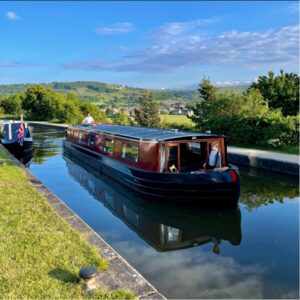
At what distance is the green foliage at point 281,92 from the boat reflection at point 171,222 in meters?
22.4

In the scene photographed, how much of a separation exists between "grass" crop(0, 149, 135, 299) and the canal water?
105cm

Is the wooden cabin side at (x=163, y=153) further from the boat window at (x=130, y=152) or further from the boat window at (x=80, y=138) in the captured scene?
the boat window at (x=80, y=138)

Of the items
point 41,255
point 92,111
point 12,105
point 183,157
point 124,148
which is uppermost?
point 12,105

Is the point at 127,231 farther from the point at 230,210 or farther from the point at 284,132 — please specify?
the point at 284,132

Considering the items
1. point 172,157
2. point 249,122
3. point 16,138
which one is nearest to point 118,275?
point 172,157

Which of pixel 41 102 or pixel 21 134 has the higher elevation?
pixel 41 102

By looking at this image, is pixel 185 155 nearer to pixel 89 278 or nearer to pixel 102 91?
pixel 89 278

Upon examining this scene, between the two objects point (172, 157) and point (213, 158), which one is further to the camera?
point (172, 157)

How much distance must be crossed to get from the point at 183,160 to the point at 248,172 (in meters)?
3.19

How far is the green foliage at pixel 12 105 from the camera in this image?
46.2 metres

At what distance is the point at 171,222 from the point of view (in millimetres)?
7535

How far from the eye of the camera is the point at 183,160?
990cm

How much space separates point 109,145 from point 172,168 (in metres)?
3.84

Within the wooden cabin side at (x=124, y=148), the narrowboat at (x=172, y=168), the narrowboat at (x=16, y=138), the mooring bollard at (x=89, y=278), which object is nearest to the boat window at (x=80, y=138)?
the wooden cabin side at (x=124, y=148)
